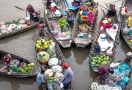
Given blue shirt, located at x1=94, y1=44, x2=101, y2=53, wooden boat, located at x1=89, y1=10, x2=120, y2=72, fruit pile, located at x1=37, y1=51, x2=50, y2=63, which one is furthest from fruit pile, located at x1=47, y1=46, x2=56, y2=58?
blue shirt, located at x1=94, y1=44, x2=101, y2=53

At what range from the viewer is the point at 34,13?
47.7 feet

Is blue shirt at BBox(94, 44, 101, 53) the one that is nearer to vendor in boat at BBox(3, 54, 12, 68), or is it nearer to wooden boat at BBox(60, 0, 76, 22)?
wooden boat at BBox(60, 0, 76, 22)

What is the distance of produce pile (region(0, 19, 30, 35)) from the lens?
14.0 meters

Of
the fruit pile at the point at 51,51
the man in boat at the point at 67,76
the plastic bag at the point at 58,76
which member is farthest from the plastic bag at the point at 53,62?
the man in boat at the point at 67,76

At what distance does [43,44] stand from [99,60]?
3464 mm

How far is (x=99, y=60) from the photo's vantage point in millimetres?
11148

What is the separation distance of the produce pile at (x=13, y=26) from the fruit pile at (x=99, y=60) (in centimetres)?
573

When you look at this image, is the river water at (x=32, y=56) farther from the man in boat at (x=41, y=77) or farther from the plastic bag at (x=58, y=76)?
the man in boat at (x=41, y=77)

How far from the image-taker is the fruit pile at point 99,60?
36.2 ft

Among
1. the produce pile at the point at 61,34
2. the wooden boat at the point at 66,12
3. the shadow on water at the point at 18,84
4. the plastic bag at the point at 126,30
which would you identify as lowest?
the shadow on water at the point at 18,84

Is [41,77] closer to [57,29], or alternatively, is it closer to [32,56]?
[32,56]

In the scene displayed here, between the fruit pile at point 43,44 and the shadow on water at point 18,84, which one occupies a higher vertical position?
the fruit pile at point 43,44

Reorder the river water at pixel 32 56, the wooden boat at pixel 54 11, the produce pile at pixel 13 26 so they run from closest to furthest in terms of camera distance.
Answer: the river water at pixel 32 56
the produce pile at pixel 13 26
the wooden boat at pixel 54 11

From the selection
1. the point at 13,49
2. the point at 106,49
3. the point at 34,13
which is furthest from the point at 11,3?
the point at 106,49
